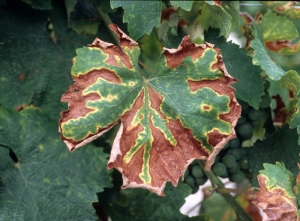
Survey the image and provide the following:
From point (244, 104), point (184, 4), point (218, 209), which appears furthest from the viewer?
point (218, 209)

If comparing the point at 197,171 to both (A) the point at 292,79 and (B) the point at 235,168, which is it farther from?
(A) the point at 292,79

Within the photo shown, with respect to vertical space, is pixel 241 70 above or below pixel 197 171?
above

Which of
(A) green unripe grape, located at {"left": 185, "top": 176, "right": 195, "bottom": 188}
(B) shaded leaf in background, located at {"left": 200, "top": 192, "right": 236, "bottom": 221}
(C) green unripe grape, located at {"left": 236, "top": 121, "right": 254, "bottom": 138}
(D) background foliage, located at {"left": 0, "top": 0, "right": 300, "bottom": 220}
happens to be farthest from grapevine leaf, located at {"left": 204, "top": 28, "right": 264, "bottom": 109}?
(B) shaded leaf in background, located at {"left": 200, "top": 192, "right": 236, "bottom": 221}

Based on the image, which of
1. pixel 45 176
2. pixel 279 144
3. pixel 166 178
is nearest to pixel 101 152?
pixel 45 176

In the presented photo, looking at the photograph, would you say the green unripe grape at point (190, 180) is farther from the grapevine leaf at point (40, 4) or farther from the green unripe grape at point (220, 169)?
the grapevine leaf at point (40, 4)

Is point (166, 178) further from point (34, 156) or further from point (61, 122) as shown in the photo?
point (34, 156)

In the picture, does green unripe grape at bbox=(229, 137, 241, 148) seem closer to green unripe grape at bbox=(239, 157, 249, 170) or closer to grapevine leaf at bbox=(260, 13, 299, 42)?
green unripe grape at bbox=(239, 157, 249, 170)

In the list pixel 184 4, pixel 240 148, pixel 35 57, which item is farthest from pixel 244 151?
pixel 35 57
